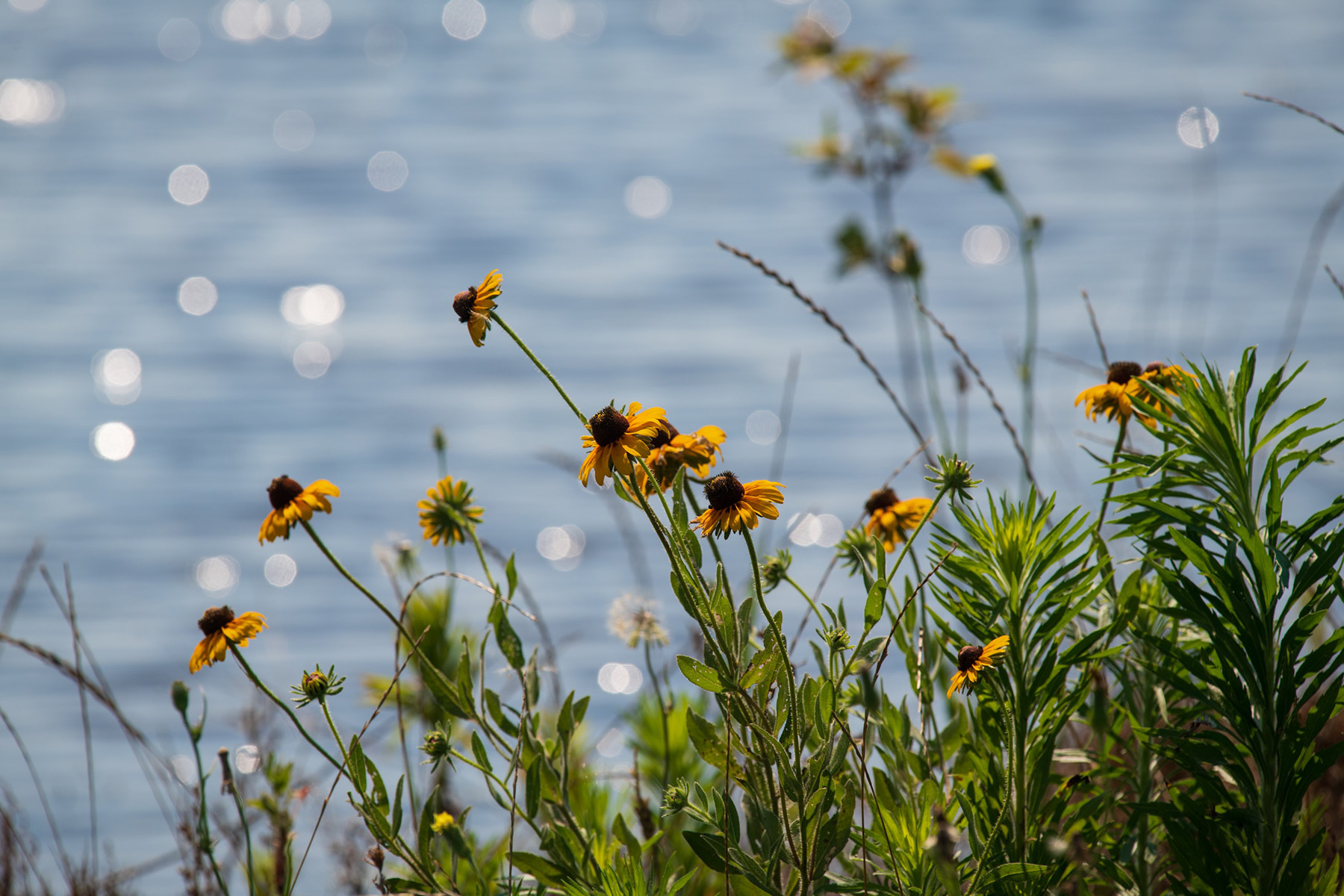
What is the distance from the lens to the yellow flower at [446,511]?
1.67 m

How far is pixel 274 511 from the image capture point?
1634 millimetres

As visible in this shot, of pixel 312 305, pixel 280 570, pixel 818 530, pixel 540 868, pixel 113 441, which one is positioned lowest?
pixel 540 868

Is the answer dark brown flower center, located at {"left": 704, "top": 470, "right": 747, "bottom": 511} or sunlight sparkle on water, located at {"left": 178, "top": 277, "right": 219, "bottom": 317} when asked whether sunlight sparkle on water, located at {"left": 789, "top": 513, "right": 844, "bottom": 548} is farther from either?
sunlight sparkle on water, located at {"left": 178, "top": 277, "right": 219, "bottom": 317}

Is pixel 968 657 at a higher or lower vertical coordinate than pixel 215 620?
lower

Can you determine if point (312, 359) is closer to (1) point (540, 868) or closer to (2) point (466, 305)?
(2) point (466, 305)

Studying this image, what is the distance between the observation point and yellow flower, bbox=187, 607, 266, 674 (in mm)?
1525

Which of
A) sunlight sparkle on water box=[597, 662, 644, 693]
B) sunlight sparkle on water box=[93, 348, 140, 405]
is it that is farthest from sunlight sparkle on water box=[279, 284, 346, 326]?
sunlight sparkle on water box=[597, 662, 644, 693]

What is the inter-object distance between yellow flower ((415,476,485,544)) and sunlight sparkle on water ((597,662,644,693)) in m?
3.39

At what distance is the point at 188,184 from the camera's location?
14047mm

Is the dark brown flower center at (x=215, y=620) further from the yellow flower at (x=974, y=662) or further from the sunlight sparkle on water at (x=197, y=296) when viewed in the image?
the sunlight sparkle on water at (x=197, y=296)

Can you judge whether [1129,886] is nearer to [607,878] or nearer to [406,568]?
[607,878]

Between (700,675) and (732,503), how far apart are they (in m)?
0.24

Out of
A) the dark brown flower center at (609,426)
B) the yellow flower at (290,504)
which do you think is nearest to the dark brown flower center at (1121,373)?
the dark brown flower center at (609,426)

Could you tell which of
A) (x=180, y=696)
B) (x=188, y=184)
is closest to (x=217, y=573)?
(x=180, y=696)
